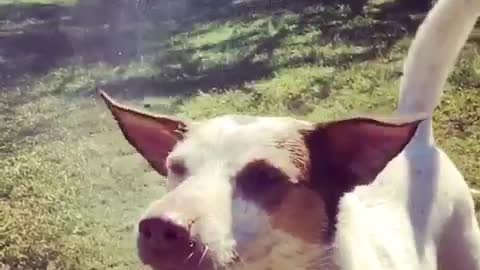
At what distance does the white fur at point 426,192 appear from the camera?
145 inches

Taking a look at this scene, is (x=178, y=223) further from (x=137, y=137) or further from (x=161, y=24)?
(x=161, y=24)

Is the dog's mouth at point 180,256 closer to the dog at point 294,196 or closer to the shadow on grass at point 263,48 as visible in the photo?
the dog at point 294,196

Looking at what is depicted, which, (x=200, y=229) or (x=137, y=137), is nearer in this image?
(x=200, y=229)

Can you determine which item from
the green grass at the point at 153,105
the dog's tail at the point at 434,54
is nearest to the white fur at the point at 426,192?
the dog's tail at the point at 434,54

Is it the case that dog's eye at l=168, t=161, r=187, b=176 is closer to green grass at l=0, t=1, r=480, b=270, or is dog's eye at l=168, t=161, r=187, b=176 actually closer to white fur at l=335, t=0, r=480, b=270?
white fur at l=335, t=0, r=480, b=270

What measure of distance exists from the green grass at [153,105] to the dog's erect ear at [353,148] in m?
2.34

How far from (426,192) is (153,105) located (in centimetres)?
381

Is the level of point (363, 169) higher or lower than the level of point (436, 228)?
higher

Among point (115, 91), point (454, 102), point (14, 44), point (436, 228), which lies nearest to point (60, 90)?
point (115, 91)

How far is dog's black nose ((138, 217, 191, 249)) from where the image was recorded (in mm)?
2684

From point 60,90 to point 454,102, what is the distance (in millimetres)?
3013

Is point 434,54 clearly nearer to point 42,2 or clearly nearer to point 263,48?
point 263,48

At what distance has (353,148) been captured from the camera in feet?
10.4

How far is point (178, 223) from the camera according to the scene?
268 cm
